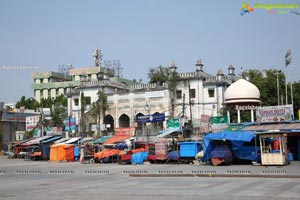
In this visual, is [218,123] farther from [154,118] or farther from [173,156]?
[154,118]

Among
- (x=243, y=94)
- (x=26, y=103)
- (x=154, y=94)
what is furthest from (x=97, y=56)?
(x=243, y=94)

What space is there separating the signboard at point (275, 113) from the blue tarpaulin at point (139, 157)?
8632mm

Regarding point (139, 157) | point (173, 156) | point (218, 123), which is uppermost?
point (218, 123)

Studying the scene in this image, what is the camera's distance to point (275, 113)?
27125 millimetres

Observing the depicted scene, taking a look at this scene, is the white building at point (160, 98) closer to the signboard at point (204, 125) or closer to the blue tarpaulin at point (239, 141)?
the signboard at point (204, 125)

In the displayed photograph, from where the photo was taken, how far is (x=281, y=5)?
20312mm

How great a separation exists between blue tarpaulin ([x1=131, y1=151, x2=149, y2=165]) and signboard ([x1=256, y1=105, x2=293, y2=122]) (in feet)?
28.3

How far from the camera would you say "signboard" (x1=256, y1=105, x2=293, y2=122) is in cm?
2667

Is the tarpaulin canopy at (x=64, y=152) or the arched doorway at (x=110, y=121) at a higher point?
the arched doorway at (x=110, y=121)

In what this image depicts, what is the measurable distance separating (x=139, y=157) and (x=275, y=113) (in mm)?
10112

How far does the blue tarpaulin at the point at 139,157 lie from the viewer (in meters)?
28.4

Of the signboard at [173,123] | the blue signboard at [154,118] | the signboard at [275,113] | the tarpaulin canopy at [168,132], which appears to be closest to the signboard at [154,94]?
the blue signboard at [154,118]

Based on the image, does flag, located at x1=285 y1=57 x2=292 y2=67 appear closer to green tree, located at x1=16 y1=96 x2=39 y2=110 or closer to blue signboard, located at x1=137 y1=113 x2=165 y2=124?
blue signboard, located at x1=137 y1=113 x2=165 y2=124

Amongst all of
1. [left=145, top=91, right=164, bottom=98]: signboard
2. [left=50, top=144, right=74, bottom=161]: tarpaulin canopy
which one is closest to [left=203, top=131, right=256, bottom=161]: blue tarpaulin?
[left=50, top=144, right=74, bottom=161]: tarpaulin canopy
